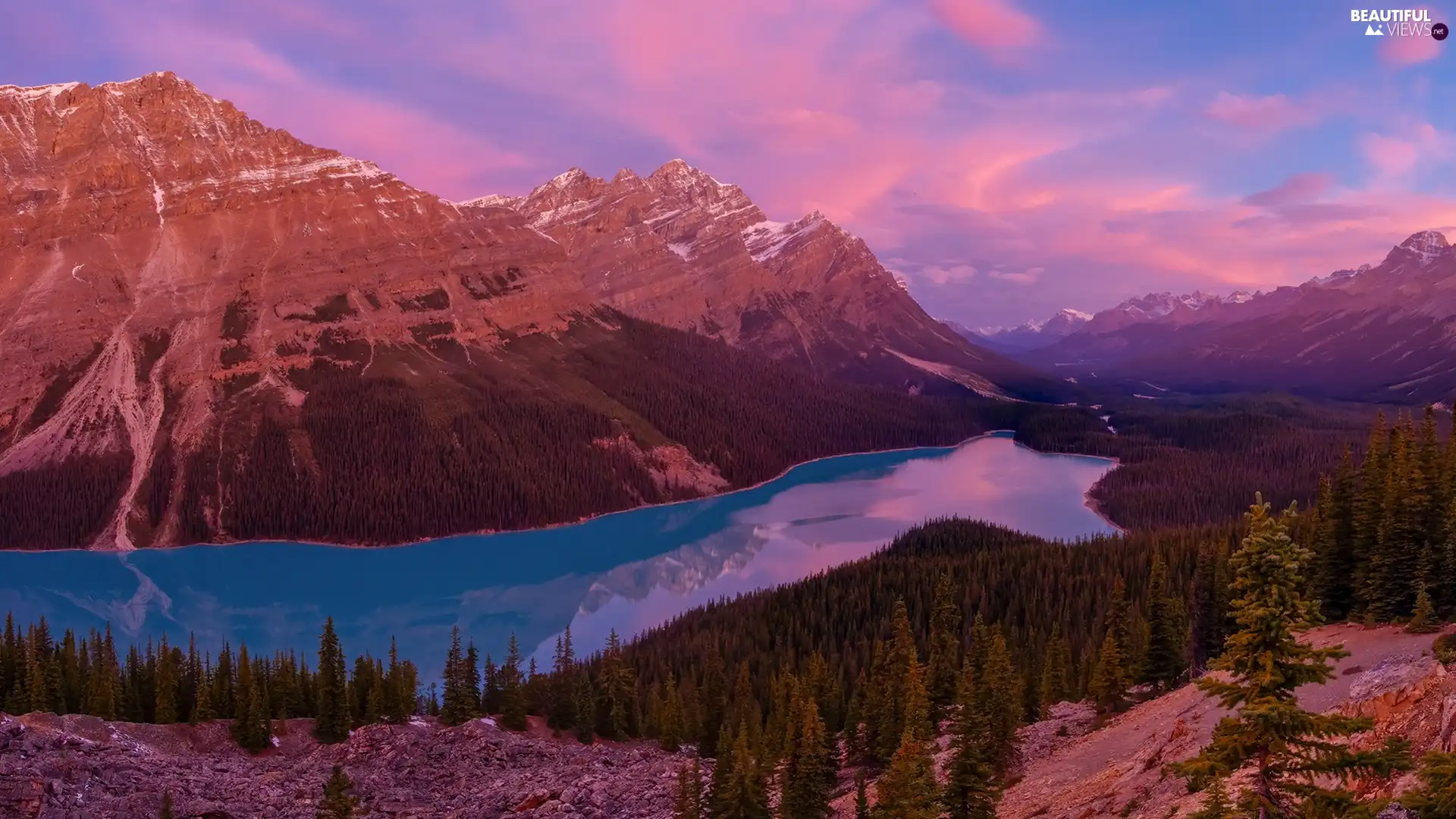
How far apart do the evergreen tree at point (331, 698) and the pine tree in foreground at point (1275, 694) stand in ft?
163

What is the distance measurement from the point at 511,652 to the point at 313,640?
174 feet

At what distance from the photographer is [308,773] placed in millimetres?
41594

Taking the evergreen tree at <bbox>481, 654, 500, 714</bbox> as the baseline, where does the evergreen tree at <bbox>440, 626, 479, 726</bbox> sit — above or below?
above

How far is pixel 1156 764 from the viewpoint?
26.3 metres

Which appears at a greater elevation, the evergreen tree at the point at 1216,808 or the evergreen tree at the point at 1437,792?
the evergreen tree at the point at 1437,792

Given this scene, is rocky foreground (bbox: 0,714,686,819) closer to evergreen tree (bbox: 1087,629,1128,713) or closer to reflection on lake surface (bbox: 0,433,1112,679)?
evergreen tree (bbox: 1087,629,1128,713)

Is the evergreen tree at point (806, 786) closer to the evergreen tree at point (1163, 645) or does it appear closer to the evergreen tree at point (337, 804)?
the evergreen tree at point (337, 804)

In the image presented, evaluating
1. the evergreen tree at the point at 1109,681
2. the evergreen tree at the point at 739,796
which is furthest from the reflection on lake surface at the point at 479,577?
the evergreen tree at the point at 1109,681

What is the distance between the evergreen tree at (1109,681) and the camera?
1719 inches

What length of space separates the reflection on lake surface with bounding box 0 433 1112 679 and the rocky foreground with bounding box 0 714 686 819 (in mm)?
41535

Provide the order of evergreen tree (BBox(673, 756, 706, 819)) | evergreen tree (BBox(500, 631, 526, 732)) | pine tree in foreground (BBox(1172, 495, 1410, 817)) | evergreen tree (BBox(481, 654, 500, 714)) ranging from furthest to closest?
evergreen tree (BBox(481, 654, 500, 714)), evergreen tree (BBox(500, 631, 526, 732)), evergreen tree (BBox(673, 756, 706, 819)), pine tree in foreground (BBox(1172, 495, 1410, 817))

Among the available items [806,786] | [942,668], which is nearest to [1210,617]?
[942,668]

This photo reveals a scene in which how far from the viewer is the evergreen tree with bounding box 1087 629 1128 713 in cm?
4366

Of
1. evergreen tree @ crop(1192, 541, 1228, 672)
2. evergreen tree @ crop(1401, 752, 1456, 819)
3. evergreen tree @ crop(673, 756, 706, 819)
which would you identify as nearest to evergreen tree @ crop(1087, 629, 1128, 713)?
evergreen tree @ crop(1192, 541, 1228, 672)
